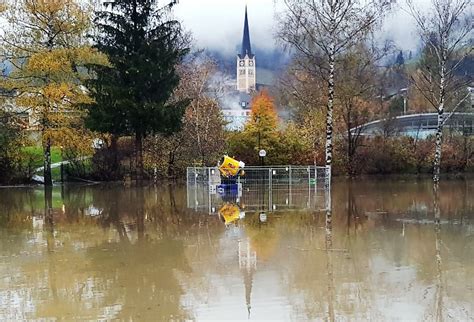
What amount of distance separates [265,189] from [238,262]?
12864 mm

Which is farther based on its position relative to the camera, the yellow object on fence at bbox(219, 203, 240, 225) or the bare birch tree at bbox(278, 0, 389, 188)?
the bare birch tree at bbox(278, 0, 389, 188)

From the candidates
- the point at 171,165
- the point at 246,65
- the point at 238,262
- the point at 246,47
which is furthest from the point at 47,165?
the point at 246,47

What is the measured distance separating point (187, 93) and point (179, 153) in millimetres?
3496

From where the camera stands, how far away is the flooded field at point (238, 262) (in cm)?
639

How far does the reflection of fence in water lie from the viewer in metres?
16.6

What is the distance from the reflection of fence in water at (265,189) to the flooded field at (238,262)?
1.00ft

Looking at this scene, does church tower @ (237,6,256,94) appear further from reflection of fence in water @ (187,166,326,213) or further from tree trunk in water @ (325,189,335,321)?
tree trunk in water @ (325,189,335,321)

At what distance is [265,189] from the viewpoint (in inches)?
850

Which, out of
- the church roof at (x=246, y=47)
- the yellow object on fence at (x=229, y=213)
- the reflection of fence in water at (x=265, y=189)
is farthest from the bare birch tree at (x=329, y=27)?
the church roof at (x=246, y=47)

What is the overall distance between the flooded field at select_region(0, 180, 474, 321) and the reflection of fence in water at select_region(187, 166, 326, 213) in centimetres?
30

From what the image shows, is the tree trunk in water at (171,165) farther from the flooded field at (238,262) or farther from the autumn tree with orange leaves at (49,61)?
the flooded field at (238,262)

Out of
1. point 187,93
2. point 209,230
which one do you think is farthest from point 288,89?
point 209,230

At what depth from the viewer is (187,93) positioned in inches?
1187

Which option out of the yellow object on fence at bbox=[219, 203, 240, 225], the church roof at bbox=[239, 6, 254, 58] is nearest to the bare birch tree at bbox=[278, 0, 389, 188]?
the yellow object on fence at bbox=[219, 203, 240, 225]
